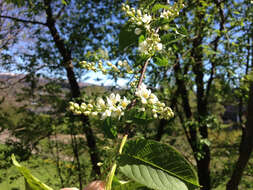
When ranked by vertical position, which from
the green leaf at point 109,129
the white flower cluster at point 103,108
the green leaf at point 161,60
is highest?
the green leaf at point 161,60

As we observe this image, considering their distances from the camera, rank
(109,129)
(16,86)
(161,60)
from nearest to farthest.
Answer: (109,129)
(161,60)
(16,86)

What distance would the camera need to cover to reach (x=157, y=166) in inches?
20.7

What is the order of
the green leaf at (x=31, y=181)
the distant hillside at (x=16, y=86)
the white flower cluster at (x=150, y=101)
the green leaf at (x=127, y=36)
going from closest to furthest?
the green leaf at (x=31, y=181), the white flower cluster at (x=150, y=101), the green leaf at (x=127, y=36), the distant hillside at (x=16, y=86)

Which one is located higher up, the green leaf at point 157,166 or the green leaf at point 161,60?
the green leaf at point 161,60

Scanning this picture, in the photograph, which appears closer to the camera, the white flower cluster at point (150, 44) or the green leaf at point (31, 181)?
the green leaf at point (31, 181)

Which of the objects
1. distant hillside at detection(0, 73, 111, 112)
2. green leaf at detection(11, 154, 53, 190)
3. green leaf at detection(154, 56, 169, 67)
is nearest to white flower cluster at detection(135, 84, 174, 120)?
green leaf at detection(154, 56, 169, 67)

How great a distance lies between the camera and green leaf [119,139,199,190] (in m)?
0.51

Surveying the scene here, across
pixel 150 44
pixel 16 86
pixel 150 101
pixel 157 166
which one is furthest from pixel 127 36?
pixel 16 86

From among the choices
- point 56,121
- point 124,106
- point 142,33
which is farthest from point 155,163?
point 56,121

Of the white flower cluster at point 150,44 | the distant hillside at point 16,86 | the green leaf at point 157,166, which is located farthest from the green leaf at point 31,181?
the distant hillside at point 16,86

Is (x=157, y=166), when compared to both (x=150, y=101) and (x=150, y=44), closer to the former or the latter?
(x=150, y=101)

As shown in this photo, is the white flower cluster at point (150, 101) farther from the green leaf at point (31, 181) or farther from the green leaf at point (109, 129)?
the green leaf at point (31, 181)

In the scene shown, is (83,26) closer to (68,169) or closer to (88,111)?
(68,169)

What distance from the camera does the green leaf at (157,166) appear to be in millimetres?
506
